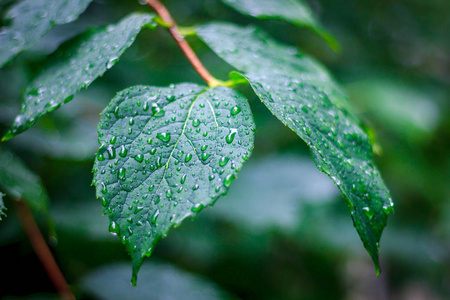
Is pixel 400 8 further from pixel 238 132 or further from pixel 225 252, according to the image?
pixel 238 132

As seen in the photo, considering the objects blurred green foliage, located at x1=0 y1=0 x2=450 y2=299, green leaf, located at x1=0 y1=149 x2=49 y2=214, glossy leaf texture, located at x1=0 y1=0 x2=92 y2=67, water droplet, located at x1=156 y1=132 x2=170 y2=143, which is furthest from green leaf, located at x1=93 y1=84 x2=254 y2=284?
blurred green foliage, located at x1=0 y1=0 x2=450 y2=299

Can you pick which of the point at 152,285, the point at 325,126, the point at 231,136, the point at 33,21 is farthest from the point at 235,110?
the point at 152,285

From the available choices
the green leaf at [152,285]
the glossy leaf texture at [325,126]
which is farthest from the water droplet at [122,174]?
the green leaf at [152,285]

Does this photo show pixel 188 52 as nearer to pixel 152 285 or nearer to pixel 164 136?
pixel 164 136

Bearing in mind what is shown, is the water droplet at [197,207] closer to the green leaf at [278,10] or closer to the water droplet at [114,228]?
the water droplet at [114,228]

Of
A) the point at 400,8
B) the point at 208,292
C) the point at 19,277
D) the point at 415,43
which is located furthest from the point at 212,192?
the point at 415,43
